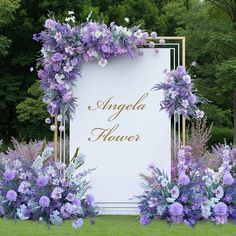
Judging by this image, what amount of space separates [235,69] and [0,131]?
12.7 meters

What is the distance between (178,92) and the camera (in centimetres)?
464

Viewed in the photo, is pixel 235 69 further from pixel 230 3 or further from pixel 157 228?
pixel 157 228

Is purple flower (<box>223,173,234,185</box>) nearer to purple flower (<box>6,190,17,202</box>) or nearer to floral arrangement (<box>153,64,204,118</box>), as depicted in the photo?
floral arrangement (<box>153,64,204,118</box>)

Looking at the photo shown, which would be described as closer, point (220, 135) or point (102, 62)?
point (102, 62)

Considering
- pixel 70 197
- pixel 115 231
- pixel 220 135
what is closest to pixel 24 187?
pixel 70 197

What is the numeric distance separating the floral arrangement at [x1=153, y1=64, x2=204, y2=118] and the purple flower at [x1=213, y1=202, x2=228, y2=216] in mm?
891

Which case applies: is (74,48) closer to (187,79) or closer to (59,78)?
(59,78)

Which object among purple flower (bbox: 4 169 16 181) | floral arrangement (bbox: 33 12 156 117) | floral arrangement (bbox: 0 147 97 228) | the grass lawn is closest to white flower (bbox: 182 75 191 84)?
floral arrangement (bbox: 33 12 156 117)

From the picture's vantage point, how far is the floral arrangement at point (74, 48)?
4.73 meters

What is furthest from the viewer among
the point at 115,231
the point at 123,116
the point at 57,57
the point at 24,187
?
the point at 115,231

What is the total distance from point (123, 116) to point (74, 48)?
0.75 m

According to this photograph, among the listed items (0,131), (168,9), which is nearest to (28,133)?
(0,131)

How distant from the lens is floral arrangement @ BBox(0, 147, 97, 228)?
4.24 meters

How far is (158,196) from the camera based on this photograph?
4.28m
